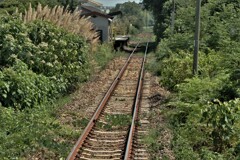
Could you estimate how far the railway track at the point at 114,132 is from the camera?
8922 millimetres

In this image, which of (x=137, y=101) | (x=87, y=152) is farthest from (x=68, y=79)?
(x=87, y=152)

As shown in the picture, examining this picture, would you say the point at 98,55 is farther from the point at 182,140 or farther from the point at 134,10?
the point at 134,10

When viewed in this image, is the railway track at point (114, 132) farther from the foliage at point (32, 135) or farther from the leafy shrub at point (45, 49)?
the leafy shrub at point (45, 49)

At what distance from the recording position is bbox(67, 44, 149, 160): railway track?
351 inches

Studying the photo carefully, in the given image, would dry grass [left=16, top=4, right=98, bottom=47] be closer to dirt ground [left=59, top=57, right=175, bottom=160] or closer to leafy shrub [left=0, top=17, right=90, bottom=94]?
leafy shrub [left=0, top=17, right=90, bottom=94]

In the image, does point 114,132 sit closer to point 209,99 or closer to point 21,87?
point 209,99

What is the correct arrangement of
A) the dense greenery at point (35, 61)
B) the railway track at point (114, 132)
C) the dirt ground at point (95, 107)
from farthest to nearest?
the dense greenery at point (35, 61)
the dirt ground at point (95, 107)
the railway track at point (114, 132)

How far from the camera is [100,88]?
59.1ft

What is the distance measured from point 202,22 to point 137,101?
8.85 meters

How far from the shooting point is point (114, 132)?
35.6ft

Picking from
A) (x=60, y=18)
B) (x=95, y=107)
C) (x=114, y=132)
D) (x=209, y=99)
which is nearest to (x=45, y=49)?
(x=95, y=107)

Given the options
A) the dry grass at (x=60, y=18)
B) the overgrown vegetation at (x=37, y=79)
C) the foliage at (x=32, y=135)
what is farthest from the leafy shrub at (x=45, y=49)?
the foliage at (x=32, y=135)

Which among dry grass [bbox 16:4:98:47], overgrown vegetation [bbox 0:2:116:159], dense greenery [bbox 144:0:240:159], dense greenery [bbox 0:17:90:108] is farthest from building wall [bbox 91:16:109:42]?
dense greenery [bbox 0:17:90:108]

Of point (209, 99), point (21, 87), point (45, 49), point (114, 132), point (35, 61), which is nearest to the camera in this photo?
point (114, 132)
